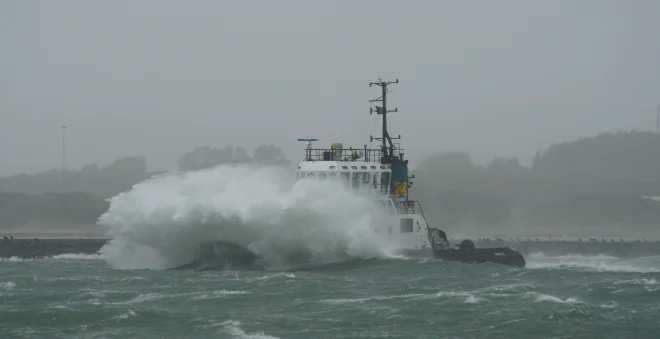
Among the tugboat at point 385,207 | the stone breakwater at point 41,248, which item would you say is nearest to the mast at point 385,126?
the tugboat at point 385,207

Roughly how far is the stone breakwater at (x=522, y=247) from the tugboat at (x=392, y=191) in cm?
1538

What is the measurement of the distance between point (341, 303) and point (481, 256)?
586 inches

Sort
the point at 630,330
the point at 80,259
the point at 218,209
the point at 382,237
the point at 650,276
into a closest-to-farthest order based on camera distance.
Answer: the point at 630,330 < the point at 650,276 < the point at 218,209 < the point at 382,237 < the point at 80,259

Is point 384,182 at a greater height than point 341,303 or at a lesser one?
greater

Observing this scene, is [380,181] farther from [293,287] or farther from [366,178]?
[293,287]

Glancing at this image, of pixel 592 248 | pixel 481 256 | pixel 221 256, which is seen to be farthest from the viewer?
pixel 592 248

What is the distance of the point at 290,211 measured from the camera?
132ft

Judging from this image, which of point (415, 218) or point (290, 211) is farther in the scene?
point (415, 218)

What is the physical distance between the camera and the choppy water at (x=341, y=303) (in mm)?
25469

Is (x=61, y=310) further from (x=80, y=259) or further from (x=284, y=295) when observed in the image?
(x=80, y=259)

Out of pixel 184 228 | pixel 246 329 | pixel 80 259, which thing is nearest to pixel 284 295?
pixel 246 329

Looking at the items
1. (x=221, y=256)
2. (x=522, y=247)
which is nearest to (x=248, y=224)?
(x=221, y=256)

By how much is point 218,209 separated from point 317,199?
5.07 metres

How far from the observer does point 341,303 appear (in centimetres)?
2967
